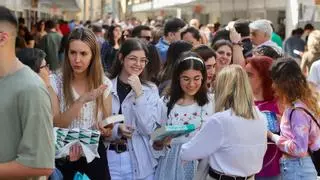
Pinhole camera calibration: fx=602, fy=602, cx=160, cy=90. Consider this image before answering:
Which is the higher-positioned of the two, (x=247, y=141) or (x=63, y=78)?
(x=63, y=78)

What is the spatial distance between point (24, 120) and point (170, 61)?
3.41 meters

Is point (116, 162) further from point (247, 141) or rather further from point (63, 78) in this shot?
point (247, 141)

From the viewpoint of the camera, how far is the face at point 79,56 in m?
4.07

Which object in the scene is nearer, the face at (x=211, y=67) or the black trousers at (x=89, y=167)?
the black trousers at (x=89, y=167)

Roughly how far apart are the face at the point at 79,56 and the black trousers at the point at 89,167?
1.76 ft

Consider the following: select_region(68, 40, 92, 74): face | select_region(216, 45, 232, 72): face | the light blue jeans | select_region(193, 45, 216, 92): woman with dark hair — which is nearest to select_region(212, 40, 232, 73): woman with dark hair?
select_region(216, 45, 232, 72): face

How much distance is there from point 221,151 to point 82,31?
1272mm

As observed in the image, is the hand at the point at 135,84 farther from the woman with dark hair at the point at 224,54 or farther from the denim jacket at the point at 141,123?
the woman with dark hair at the point at 224,54

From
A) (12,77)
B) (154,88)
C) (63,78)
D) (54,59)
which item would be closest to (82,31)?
(63,78)

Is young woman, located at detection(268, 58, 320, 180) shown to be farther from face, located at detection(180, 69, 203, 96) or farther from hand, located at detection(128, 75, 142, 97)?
hand, located at detection(128, 75, 142, 97)

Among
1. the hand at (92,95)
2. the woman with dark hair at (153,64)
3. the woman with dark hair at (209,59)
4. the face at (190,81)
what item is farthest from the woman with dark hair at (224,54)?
the hand at (92,95)

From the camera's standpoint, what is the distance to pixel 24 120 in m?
2.59

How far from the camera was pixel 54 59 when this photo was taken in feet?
43.2

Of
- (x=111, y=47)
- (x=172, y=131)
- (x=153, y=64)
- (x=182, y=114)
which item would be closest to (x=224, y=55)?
(x=153, y=64)
